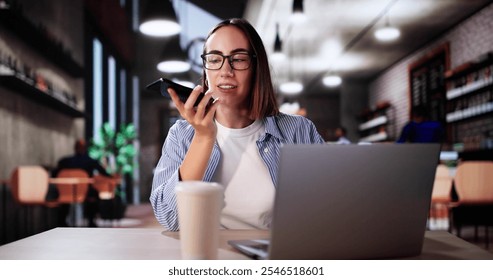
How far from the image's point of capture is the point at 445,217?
6.66 meters

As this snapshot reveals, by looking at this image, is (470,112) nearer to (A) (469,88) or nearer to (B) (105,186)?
(A) (469,88)

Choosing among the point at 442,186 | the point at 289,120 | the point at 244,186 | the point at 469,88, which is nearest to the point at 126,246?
the point at 244,186

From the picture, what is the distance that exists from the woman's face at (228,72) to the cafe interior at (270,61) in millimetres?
3326

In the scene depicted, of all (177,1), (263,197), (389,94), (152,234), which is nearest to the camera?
(152,234)

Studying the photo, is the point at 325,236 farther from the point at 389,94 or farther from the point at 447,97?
the point at 389,94

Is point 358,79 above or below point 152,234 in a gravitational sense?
above

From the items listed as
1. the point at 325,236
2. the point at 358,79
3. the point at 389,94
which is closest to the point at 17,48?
the point at 325,236

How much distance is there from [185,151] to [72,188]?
4.71m

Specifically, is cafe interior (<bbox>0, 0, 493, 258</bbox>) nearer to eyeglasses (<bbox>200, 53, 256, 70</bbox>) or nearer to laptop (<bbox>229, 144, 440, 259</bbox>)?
eyeglasses (<bbox>200, 53, 256, 70</bbox>)

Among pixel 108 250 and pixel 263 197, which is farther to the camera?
pixel 263 197

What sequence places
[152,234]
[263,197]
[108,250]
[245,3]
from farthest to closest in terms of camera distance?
[245,3] < [263,197] < [152,234] < [108,250]

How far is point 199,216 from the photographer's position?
725 millimetres

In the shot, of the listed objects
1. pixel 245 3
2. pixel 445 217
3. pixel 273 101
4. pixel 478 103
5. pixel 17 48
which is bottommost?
pixel 445 217

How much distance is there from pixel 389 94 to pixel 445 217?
4.24 m
